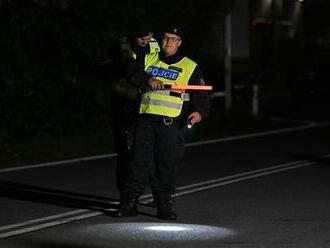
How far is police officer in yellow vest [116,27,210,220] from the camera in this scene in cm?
838

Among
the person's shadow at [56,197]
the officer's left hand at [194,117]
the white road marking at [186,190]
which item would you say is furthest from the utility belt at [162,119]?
the person's shadow at [56,197]

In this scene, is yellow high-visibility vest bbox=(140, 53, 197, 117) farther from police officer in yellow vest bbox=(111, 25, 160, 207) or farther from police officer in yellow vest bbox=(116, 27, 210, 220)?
police officer in yellow vest bbox=(111, 25, 160, 207)

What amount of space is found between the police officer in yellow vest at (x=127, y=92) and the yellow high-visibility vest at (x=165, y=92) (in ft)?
0.42

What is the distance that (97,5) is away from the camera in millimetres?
17438

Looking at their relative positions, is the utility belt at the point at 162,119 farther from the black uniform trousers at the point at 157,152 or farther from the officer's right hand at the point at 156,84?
the officer's right hand at the point at 156,84

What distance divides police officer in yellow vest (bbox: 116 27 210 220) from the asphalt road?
16.5 inches

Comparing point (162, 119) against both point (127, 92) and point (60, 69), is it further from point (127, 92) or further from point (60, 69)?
point (60, 69)

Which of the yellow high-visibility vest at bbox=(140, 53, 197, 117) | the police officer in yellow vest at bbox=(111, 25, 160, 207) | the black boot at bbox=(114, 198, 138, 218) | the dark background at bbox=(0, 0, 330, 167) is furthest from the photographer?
the dark background at bbox=(0, 0, 330, 167)

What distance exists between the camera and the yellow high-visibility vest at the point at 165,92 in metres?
8.36

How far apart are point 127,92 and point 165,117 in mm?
455

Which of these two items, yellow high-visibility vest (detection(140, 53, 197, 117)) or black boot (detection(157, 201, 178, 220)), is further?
black boot (detection(157, 201, 178, 220))

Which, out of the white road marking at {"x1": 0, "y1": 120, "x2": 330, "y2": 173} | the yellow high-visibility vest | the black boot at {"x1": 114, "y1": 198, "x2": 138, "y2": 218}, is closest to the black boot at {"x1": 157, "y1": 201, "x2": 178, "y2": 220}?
the black boot at {"x1": 114, "y1": 198, "x2": 138, "y2": 218}

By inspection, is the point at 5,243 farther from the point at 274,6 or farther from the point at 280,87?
the point at 280,87

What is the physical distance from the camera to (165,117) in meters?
8.40
